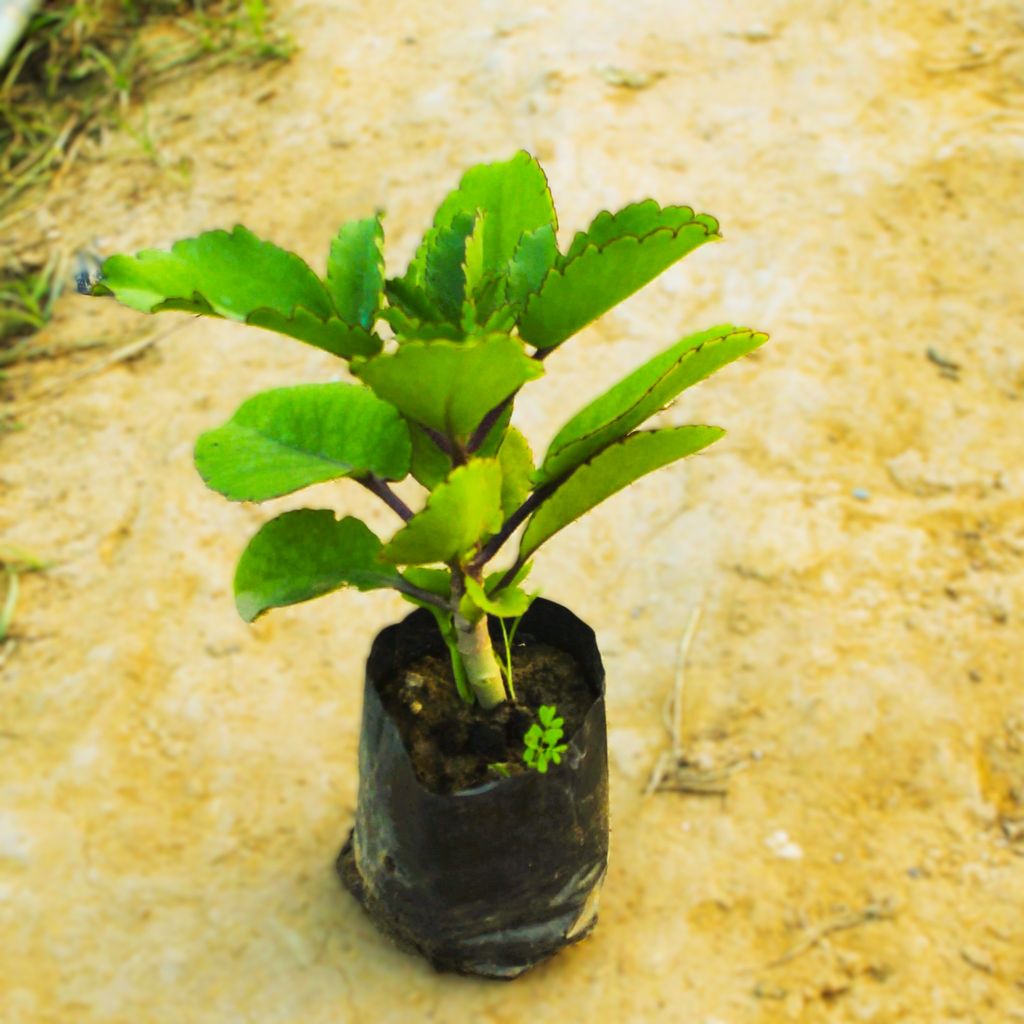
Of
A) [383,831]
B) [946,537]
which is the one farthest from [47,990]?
[946,537]

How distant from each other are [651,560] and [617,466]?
82 cm

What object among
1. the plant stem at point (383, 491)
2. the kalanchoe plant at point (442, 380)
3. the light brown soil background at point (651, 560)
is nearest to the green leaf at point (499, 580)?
the kalanchoe plant at point (442, 380)

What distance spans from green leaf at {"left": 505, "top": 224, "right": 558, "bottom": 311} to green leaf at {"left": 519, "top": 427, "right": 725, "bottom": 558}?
5.4 inches

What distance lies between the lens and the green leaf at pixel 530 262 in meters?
0.91

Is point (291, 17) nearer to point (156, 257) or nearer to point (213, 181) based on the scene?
point (213, 181)

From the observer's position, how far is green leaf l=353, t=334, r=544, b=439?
80 cm

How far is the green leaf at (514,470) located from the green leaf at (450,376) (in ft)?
0.65

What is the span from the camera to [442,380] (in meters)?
0.84

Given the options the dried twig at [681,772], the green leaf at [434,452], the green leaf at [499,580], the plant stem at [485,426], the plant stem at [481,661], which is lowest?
the dried twig at [681,772]

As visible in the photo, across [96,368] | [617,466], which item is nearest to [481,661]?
[617,466]

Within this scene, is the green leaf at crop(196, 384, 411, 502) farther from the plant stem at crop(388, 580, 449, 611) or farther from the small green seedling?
the small green seedling

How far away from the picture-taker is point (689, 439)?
981 millimetres

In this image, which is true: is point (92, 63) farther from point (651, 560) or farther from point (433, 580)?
point (433, 580)

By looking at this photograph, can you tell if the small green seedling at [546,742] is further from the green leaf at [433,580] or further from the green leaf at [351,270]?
the green leaf at [351,270]
